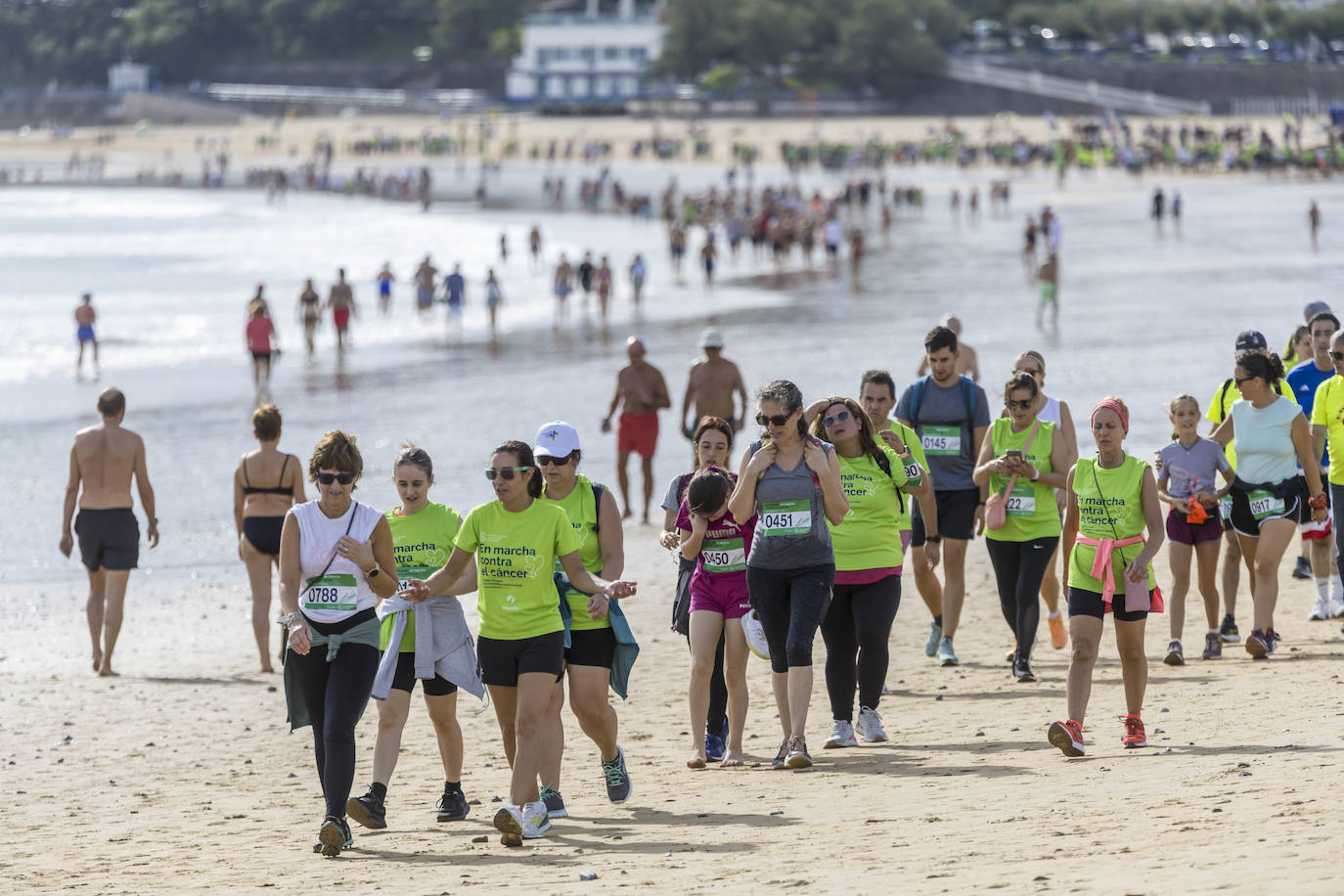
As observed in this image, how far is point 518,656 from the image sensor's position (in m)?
5.99

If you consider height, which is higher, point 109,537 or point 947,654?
point 109,537

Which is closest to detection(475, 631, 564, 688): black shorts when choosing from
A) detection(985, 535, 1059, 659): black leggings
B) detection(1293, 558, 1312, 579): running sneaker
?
detection(985, 535, 1059, 659): black leggings

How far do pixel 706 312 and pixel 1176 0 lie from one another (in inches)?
3770

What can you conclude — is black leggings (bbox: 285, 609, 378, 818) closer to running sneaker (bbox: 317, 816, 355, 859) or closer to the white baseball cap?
running sneaker (bbox: 317, 816, 355, 859)

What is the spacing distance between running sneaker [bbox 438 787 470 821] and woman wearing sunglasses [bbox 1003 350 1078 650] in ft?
10.1

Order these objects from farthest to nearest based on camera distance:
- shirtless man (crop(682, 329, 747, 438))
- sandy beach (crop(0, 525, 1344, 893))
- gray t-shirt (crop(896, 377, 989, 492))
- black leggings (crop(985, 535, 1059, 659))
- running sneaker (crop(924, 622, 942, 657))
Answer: shirtless man (crop(682, 329, 747, 438)) → running sneaker (crop(924, 622, 942, 657)) → gray t-shirt (crop(896, 377, 989, 492)) → black leggings (crop(985, 535, 1059, 659)) → sandy beach (crop(0, 525, 1344, 893))

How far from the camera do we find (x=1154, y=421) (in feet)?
58.1

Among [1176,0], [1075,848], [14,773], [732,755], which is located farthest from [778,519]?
[1176,0]

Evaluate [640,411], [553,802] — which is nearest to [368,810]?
[553,802]

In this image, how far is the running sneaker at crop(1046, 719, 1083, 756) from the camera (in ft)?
21.2

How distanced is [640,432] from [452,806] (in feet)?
24.0

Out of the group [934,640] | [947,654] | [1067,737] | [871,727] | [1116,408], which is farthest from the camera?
[934,640]

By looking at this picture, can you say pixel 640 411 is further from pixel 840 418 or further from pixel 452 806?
pixel 452 806

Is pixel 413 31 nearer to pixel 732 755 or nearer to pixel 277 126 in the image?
pixel 277 126
